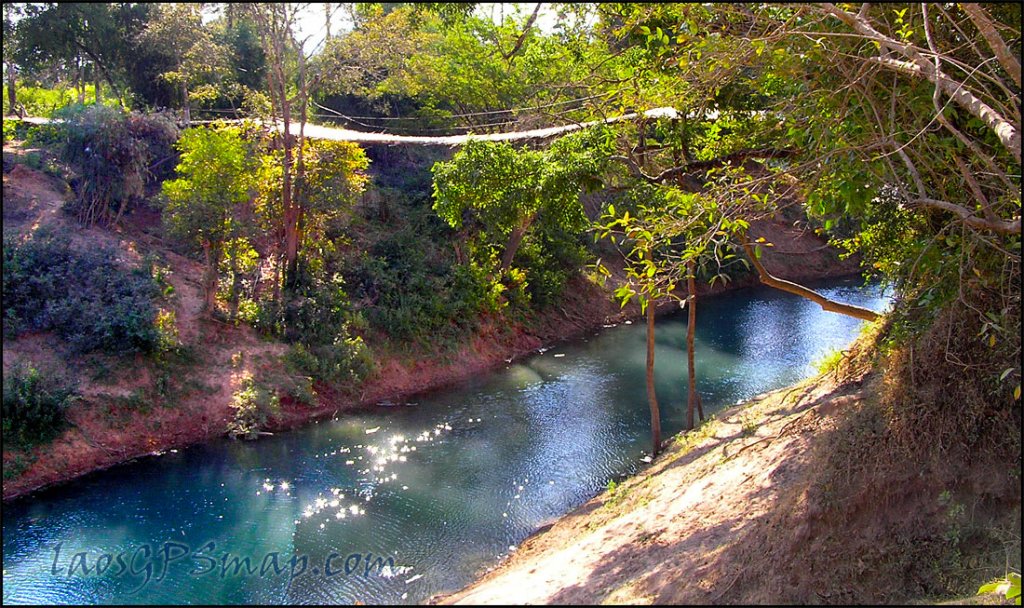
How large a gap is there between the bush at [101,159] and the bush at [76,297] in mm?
2063

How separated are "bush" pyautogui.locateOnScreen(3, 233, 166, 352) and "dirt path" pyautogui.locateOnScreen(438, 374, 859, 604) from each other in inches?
360

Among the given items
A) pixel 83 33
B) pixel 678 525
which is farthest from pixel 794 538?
pixel 83 33

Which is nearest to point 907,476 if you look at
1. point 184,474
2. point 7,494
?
point 184,474

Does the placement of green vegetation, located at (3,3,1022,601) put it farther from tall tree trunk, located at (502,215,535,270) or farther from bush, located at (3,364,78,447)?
bush, located at (3,364,78,447)

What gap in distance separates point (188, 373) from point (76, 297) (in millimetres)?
2643

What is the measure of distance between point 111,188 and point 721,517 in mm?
16093

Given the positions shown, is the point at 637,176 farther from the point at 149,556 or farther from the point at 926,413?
the point at 149,556

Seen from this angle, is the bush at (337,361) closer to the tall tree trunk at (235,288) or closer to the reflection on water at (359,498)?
the reflection on water at (359,498)

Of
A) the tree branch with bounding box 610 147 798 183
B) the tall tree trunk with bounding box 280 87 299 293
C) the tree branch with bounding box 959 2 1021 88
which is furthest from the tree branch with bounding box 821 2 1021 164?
the tall tree trunk with bounding box 280 87 299 293

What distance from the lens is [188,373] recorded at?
14.8m

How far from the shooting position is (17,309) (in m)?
14.2

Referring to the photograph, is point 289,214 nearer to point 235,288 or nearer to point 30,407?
point 235,288

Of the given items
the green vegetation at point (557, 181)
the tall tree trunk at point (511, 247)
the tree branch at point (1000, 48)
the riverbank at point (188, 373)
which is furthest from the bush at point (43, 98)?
the tree branch at point (1000, 48)

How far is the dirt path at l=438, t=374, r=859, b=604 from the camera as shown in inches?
280
